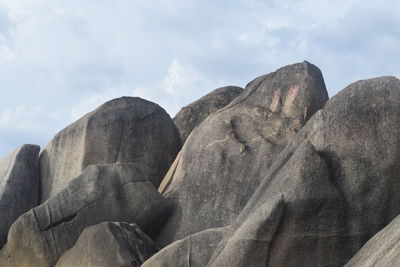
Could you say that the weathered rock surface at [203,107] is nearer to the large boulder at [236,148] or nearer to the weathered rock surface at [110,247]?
the large boulder at [236,148]

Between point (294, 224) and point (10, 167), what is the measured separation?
9.04 meters

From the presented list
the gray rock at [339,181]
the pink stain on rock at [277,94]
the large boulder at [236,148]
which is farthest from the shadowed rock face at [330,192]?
the pink stain on rock at [277,94]

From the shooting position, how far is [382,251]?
1035 centimetres

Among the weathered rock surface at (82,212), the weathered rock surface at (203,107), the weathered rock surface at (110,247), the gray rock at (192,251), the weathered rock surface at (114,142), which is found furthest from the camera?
the weathered rock surface at (203,107)

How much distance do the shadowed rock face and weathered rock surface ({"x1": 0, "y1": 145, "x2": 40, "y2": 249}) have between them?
20.3ft

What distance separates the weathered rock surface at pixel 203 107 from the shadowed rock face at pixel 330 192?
26.1 feet

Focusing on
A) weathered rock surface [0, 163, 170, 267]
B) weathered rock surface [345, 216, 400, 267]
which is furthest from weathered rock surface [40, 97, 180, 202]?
weathered rock surface [345, 216, 400, 267]

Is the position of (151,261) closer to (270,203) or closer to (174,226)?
(270,203)

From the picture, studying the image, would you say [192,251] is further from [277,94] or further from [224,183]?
[277,94]

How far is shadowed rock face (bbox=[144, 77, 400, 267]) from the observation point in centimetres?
1173

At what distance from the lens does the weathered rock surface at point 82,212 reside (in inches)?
624

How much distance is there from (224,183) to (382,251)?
234 inches

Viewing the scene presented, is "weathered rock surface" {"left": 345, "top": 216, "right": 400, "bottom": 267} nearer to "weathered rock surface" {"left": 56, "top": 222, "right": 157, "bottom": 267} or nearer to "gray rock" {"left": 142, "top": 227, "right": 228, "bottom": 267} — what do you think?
"gray rock" {"left": 142, "top": 227, "right": 228, "bottom": 267}

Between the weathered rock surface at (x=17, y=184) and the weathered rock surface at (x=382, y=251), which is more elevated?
the weathered rock surface at (x=17, y=184)
